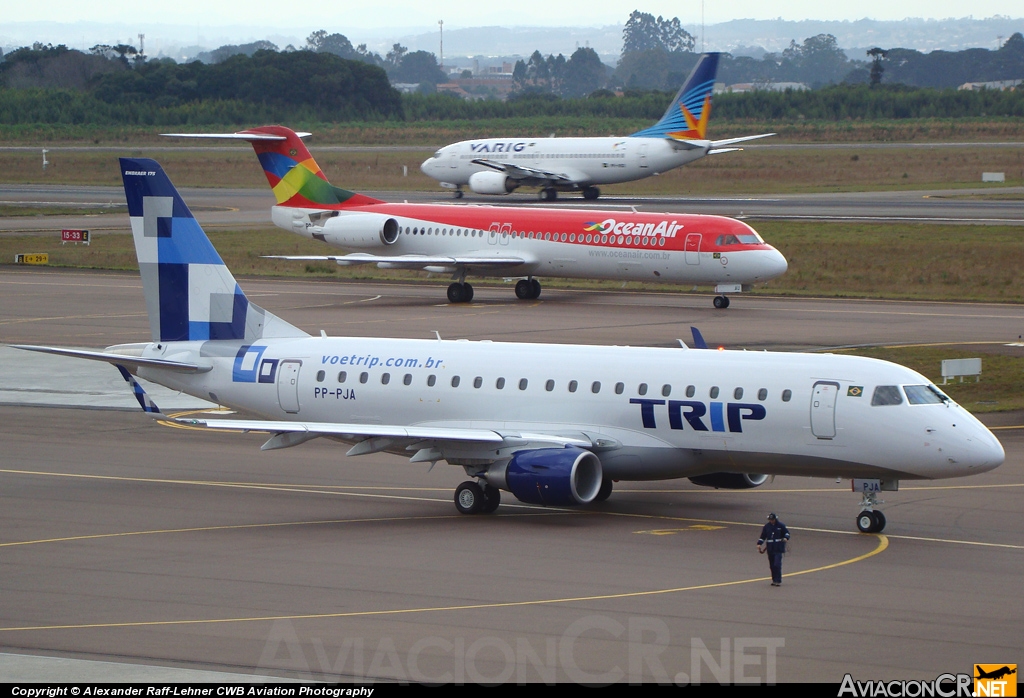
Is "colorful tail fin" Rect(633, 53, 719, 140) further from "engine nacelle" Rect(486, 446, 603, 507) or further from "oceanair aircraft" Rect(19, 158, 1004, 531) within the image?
"engine nacelle" Rect(486, 446, 603, 507)

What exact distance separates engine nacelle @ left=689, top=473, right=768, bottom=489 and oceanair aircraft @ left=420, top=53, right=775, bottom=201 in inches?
2894

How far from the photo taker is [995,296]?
2511 inches

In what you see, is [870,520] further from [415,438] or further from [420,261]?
[420,261]

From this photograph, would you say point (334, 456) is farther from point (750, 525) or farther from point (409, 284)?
point (409, 284)

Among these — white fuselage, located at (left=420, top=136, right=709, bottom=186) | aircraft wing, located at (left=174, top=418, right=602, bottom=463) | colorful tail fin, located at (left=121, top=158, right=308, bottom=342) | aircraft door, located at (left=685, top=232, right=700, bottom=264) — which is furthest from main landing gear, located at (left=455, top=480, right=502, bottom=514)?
white fuselage, located at (left=420, top=136, right=709, bottom=186)

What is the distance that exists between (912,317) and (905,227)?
2758 cm

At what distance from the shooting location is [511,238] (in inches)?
2466

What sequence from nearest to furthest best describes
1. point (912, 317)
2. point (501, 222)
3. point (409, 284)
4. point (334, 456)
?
point (334, 456) → point (912, 317) → point (501, 222) → point (409, 284)

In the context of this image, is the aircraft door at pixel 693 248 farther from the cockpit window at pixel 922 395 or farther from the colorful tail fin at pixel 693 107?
the colorful tail fin at pixel 693 107

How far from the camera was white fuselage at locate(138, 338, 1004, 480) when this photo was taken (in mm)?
26000

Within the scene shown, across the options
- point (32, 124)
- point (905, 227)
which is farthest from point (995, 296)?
point (32, 124)

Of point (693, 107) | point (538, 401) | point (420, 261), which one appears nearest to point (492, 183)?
point (693, 107)

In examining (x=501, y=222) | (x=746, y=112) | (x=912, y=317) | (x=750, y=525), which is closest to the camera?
(x=750, y=525)

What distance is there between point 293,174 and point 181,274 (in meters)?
32.0
